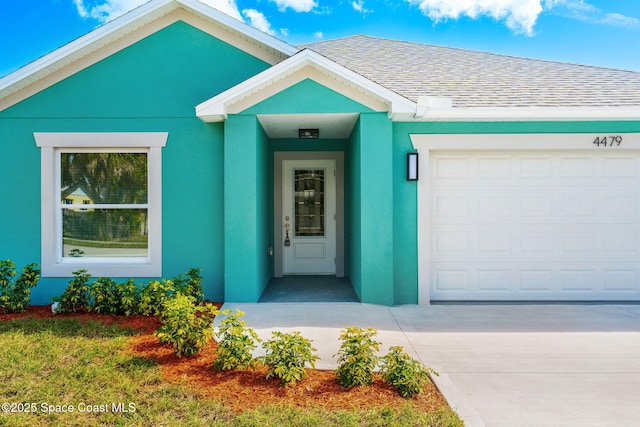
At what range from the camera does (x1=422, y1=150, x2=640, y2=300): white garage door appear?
632 cm

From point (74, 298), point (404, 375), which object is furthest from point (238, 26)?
point (404, 375)

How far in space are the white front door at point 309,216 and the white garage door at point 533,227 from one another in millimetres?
2711

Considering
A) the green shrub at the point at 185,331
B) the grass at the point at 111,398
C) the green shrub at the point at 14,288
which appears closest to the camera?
the grass at the point at 111,398

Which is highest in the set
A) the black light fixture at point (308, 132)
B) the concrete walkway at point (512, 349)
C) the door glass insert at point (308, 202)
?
the black light fixture at point (308, 132)

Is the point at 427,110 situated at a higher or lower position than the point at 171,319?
higher

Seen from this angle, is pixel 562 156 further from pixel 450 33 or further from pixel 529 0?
pixel 450 33

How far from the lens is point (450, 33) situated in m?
11.5

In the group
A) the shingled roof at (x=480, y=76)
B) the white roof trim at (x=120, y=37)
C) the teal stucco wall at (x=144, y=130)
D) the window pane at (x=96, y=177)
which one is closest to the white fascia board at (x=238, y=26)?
the white roof trim at (x=120, y=37)

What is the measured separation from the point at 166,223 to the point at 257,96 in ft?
8.77

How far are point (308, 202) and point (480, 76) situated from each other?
4417mm

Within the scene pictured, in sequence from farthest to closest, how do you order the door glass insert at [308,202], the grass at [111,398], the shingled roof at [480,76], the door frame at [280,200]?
the door glass insert at [308,202] → the door frame at [280,200] → the shingled roof at [480,76] → the grass at [111,398]

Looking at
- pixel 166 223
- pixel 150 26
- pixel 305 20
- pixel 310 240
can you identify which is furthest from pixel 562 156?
pixel 305 20

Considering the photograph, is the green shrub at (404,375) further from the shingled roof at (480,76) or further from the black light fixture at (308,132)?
the black light fixture at (308,132)

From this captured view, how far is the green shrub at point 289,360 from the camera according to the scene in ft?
10.6
